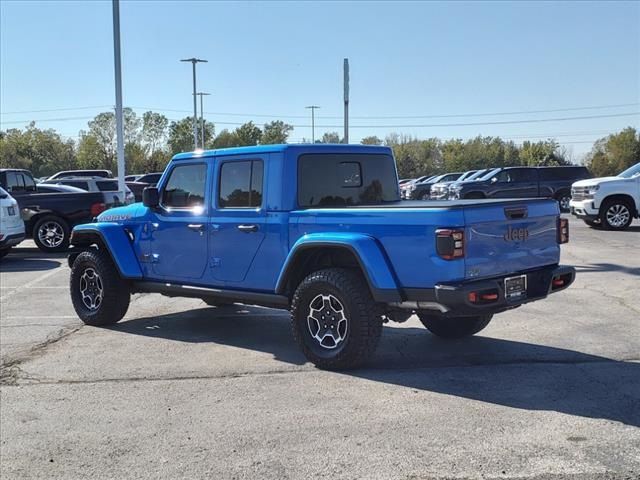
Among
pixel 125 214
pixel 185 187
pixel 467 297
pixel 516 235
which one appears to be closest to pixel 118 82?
pixel 125 214

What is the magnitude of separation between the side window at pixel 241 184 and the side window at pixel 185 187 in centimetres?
29

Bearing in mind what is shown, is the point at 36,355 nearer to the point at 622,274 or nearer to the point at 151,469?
the point at 151,469

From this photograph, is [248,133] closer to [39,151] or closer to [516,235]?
[39,151]

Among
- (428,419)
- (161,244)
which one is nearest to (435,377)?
(428,419)

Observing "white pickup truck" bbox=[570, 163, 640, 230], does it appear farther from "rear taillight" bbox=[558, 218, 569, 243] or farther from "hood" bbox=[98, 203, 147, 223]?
"hood" bbox=[98, 203, 147, 223]

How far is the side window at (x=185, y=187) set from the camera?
263 inches

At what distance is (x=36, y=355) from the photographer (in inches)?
250

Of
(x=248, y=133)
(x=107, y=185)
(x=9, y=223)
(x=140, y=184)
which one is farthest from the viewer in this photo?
(x=248, y=133)

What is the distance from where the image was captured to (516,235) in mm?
5254

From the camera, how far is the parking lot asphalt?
12.4 feet

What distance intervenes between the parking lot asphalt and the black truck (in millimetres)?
7535

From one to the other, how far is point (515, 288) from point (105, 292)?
457 centimetres

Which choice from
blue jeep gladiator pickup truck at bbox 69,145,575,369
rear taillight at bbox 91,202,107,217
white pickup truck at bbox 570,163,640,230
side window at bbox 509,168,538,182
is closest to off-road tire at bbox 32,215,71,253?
rear taillight at bbox 91,202,107,217

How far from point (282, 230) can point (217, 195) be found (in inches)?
40.7
